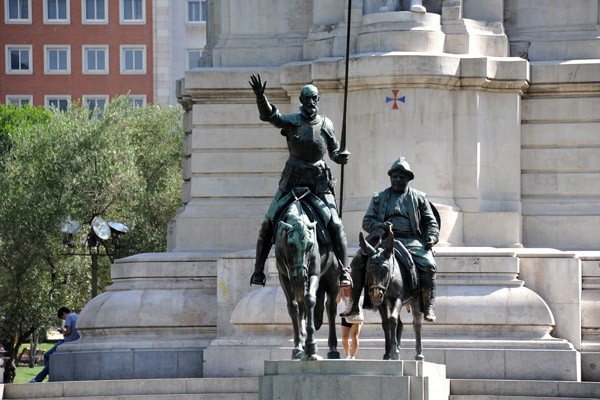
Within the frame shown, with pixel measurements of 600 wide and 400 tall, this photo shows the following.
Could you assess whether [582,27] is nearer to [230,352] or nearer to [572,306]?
[572,306]

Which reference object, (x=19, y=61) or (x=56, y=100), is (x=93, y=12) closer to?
(x=19, y=61)

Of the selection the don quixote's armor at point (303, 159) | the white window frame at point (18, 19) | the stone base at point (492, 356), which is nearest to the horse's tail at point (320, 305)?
A: the don quixote's armor at point (303, 159)

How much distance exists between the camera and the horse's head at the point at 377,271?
80.9 ft

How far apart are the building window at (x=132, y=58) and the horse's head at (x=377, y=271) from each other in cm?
5987

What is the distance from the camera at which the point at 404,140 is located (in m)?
32.1

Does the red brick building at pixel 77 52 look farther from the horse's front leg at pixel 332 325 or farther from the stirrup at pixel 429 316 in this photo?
the horse's front leg at pixel 332 325

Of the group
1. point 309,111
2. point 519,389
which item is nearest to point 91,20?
point 519,389

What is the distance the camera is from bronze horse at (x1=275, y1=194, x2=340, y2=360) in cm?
2416

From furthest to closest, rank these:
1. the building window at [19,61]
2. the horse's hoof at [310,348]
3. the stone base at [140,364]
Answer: the building window at [19,61]
the stone base at [140,364]
the horse's hoof at [310,348]

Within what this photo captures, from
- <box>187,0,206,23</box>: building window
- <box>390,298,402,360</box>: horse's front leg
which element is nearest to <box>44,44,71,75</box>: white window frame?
<box>187,0,206,23</box>: building window

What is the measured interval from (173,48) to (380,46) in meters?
52.0

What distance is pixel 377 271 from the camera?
2467cm

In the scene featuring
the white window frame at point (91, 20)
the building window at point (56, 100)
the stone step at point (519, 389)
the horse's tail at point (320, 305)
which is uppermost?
the white window frame at point (91, 20)

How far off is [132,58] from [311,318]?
200 feet
